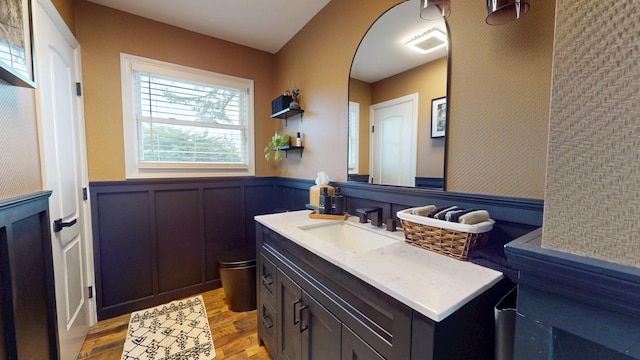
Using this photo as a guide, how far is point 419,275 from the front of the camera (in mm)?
830

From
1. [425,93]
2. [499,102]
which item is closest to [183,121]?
[425,93]

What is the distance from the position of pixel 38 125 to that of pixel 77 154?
66 centimetres

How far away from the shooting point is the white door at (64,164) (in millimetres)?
1387

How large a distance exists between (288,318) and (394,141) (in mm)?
1189

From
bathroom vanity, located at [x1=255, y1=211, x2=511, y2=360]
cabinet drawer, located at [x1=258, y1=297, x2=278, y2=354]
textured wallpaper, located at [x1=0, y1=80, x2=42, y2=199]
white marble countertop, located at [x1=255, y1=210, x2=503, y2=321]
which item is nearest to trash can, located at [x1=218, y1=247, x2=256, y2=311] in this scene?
cabinet drawer, located at [x1=258, y1=297, x2=278, y2=354]

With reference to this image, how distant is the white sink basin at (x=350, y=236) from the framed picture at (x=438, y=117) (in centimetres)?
60

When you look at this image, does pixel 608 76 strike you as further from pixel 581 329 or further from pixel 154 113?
pixel 154 113

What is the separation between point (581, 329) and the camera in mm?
446

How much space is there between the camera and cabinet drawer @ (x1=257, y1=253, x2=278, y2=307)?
1.52m

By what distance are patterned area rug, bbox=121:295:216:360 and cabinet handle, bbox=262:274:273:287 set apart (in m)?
0.64

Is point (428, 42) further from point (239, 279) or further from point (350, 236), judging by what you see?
point (239, 279)

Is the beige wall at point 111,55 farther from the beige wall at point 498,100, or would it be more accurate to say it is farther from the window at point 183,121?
the beige wall at point 498,100

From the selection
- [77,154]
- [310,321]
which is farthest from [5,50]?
[310,321]

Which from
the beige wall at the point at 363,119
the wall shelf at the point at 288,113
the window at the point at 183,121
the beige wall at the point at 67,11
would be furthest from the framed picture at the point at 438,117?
the beige wall at the point at 67,11
